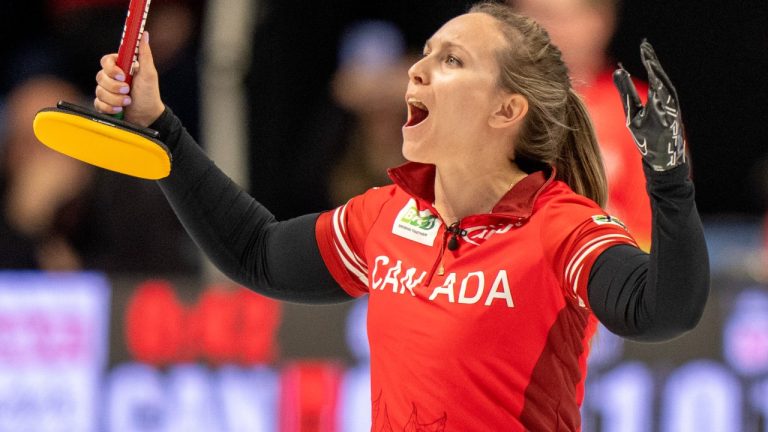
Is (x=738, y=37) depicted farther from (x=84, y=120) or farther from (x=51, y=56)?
(x=84, y=120)

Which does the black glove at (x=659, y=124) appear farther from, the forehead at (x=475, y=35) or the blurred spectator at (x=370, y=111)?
the blurred spectator at (x=370, y=111)

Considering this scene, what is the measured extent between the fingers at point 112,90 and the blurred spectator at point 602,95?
6.38ft

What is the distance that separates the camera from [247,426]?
16.6 feet

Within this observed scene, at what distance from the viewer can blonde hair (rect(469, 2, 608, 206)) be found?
283 cm

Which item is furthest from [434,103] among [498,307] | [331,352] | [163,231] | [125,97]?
[163,231]

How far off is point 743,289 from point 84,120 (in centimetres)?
298

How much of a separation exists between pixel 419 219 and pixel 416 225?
0.02m

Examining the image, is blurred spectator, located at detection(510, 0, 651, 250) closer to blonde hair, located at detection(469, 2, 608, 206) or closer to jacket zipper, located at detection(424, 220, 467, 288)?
blonde hair, located at detection(469, 2, 608, 206)

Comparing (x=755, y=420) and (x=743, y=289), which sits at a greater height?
(x=743, y=289)

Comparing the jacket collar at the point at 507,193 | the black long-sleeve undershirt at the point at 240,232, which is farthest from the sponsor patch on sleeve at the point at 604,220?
the black long-sleeve undershirt at the point at 240,232

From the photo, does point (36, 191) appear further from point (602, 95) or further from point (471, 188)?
point (471, 188)

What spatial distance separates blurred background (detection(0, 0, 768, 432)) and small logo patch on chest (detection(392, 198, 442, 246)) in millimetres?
1075

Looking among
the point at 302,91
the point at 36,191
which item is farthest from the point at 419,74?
the point at 302,91

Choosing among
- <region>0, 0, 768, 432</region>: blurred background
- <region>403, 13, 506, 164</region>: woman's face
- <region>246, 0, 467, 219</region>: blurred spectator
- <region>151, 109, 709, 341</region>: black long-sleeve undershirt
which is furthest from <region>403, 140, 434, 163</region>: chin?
<region>246, 0, 467, 219</region>: blurred spectator
